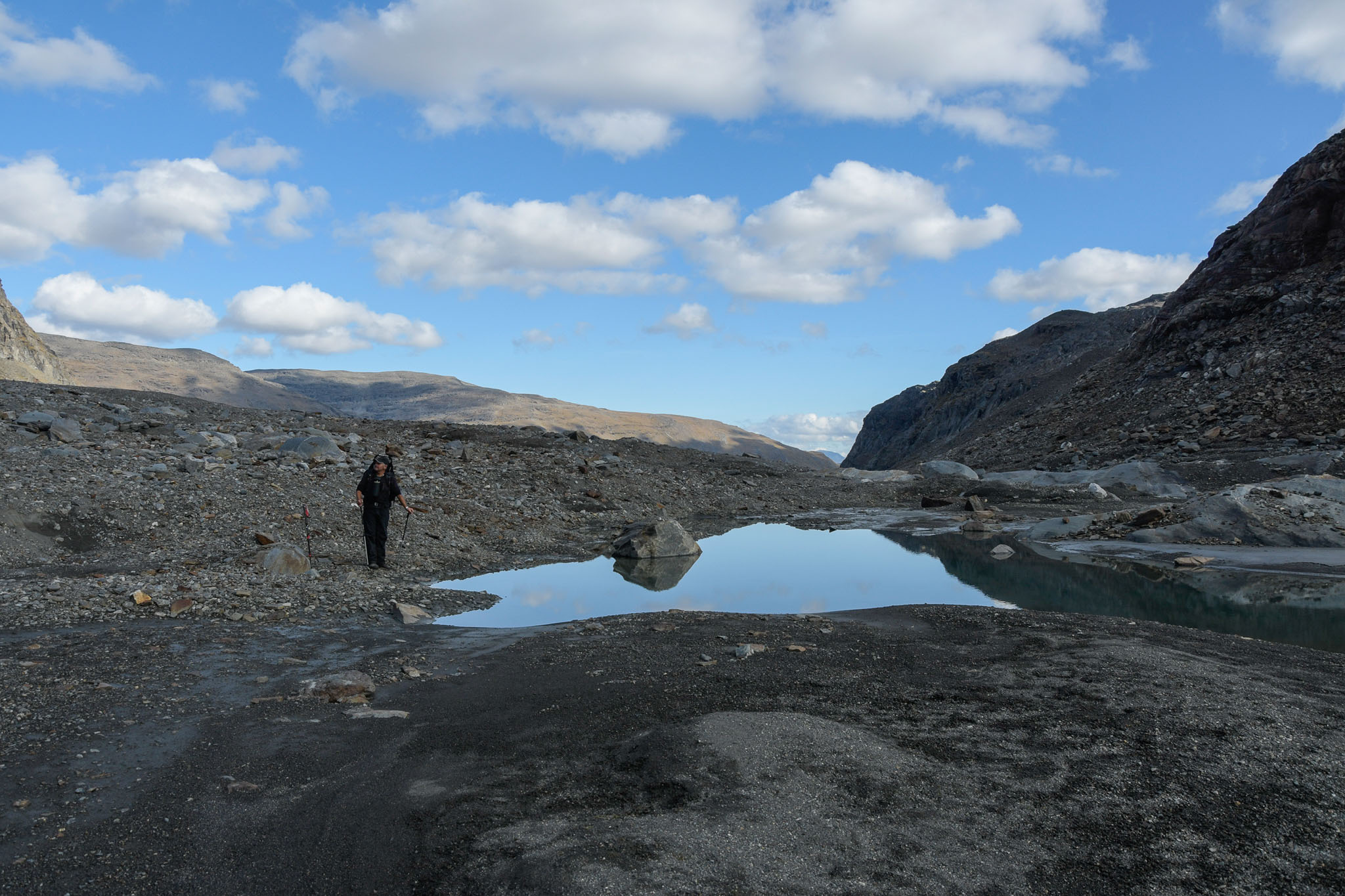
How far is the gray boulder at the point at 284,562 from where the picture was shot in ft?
35.8

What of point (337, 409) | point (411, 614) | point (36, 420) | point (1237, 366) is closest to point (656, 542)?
point (411, 614)

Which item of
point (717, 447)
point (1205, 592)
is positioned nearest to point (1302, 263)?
point (1205, 592)

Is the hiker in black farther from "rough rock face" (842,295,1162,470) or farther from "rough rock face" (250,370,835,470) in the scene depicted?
"rough rock face" (250,370,835,470)

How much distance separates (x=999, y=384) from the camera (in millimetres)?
63594

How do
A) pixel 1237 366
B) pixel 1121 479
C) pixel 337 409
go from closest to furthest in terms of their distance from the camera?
pixel 1121 479 < pixel 1237 366 < pixel 337 409

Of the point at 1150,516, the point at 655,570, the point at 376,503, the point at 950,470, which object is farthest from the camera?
the point at 950,470

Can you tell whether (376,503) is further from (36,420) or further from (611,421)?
(611,421)

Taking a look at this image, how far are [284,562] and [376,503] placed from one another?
1627 mm

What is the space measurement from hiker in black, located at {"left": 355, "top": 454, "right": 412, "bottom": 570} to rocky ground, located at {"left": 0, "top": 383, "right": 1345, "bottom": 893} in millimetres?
700

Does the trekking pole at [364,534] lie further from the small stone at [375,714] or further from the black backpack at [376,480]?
the small stone at [375,714]

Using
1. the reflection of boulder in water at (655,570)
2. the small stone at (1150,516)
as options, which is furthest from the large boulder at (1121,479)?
the reflection of boulder in water at (655,570)

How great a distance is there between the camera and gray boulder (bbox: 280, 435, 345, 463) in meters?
18.3

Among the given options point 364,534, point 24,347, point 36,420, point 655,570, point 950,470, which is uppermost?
point 24,347

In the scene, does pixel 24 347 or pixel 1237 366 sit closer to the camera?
pixel 1237 366
